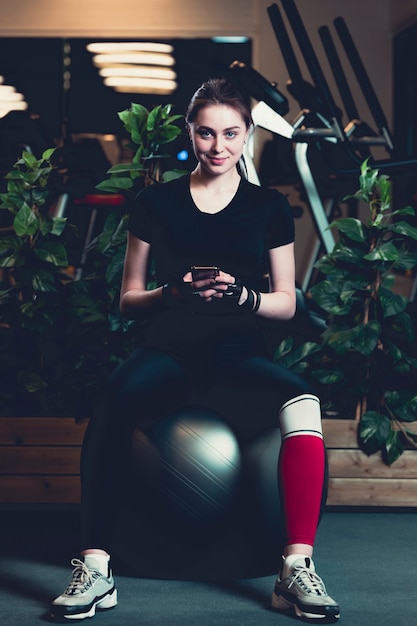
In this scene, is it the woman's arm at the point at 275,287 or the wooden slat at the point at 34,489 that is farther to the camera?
the wooden slat at the point at 34,489

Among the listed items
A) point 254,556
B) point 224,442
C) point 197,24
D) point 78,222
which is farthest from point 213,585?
point 197,24

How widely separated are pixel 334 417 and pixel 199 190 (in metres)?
1.14

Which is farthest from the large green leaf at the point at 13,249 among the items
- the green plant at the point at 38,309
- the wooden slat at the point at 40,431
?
the wooden slat at the point at 40,431

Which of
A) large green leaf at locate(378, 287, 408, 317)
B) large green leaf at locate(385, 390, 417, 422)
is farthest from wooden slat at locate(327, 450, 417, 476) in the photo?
large green leaf at locate(378, 287, 408, 317)

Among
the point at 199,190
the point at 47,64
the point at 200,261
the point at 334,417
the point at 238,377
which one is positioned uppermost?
the point at 47,64

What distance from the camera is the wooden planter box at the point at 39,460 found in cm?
285

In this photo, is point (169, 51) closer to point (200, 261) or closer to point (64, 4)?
point (64, 4)

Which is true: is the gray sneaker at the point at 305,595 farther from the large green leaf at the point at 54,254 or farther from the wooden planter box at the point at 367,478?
the large green leaf at the point at 54,254

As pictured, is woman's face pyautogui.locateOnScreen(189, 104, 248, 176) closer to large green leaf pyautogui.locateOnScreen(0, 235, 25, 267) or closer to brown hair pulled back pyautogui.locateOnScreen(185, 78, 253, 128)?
brown hair pulled back pyautogui.locateOnScreen(185, 78, 253, 128)

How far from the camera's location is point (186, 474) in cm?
211

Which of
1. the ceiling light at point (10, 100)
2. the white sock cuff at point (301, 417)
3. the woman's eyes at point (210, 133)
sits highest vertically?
the ceiling light at point (10, 100)

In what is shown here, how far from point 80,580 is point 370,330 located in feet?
4.30

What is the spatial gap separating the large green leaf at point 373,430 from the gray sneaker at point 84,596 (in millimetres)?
1134

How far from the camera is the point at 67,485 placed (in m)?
2.86
